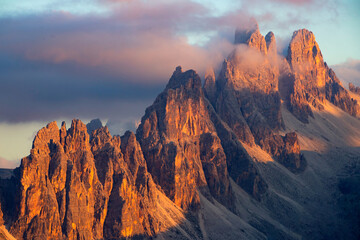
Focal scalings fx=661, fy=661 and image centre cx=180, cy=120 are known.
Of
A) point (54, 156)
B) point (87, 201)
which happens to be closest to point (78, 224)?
point (87, 201)

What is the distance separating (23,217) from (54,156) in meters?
22.5

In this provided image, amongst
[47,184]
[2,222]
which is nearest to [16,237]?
[2,222]

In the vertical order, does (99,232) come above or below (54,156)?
below

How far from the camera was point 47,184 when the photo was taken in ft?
606

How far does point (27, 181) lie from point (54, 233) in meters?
16.0

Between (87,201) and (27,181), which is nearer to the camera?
(27,181)

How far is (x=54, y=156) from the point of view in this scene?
192 meters

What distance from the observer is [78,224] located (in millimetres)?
187750

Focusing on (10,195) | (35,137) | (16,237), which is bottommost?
(16,237)

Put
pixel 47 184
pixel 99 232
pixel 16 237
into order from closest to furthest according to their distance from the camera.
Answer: pixel 16 237 < pixel 47 184 < pixel 99 232

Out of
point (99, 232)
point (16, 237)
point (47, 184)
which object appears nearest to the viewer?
point (16, 237)

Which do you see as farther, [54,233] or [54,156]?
[54,156]

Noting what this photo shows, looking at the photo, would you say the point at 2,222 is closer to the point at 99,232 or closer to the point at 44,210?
the point at 44,210

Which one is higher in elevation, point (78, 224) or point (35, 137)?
point (35, 137)
